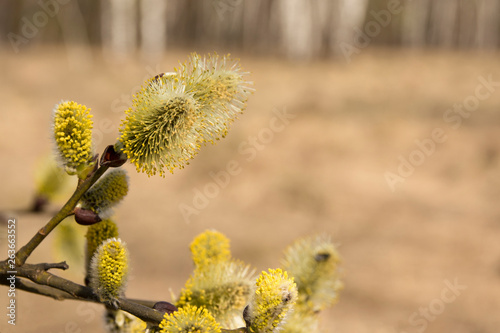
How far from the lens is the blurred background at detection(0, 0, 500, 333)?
4180 millimetres

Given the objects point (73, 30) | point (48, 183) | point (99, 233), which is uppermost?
point (73, 30)

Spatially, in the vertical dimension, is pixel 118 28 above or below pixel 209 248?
above

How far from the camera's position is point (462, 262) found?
4.52 meters

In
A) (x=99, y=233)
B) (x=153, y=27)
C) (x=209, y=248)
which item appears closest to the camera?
(x=99, y=233)

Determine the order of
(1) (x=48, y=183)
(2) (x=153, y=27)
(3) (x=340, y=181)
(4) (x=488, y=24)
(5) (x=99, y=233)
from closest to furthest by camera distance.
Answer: (5) (x=99, y=233) < (1) (x=48, y=183) < (3) (x=340, y=181) < (4) (x=488, y=24) < (2) (x=153, y=27)

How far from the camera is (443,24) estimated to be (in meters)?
9.48

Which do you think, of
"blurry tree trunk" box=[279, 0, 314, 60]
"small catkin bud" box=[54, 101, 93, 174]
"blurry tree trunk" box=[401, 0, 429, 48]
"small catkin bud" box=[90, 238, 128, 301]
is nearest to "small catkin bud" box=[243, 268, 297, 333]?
"small catkin bud" box=[90, 238, 128, 301]

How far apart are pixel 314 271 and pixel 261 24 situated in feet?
→ 29.6

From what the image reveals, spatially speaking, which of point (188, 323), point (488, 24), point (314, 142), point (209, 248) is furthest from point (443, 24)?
point (188, 323)

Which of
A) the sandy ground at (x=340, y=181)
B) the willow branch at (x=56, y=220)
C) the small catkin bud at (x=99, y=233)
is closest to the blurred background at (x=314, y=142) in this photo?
the sandy ground at (x=340, y=181)

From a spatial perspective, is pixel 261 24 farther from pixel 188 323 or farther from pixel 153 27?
pixel 188 323

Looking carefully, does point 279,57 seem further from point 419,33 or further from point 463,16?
point 463,16

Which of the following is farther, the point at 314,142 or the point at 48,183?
the point at 314,142

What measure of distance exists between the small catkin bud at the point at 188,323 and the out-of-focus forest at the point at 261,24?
28.7ft
